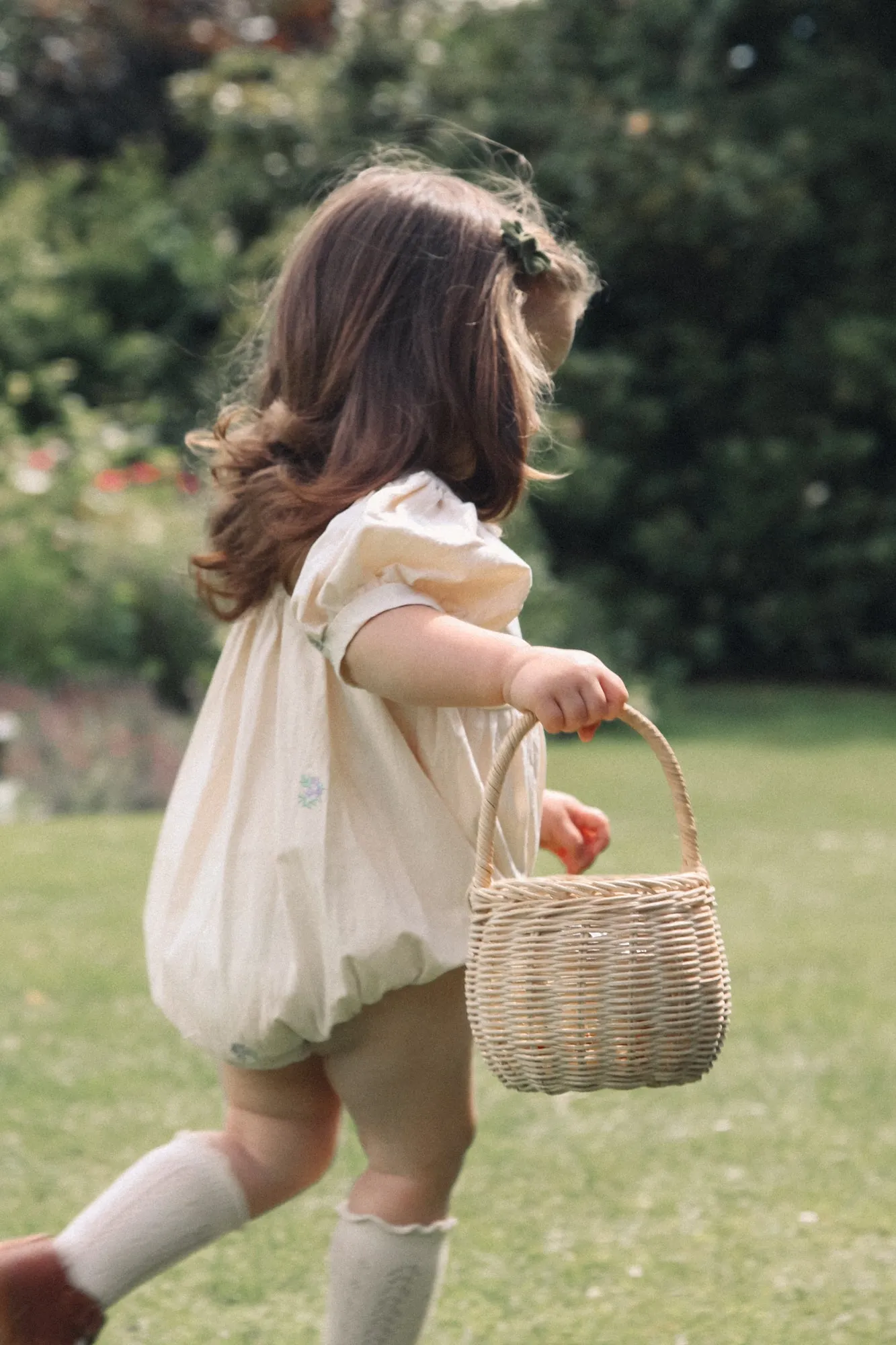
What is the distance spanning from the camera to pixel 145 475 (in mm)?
8578

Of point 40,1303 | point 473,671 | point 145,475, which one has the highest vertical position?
point 473,671

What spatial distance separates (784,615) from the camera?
39.6 ft

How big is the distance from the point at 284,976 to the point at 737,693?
10174 millimetres

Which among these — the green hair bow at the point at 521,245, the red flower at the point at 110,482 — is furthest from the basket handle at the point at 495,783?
the red flower at the point at 110,482

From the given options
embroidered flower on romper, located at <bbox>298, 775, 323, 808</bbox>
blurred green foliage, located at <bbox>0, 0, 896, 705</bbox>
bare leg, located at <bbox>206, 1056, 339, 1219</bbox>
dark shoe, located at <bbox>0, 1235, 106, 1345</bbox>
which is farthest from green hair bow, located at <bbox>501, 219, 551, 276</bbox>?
blurred green foliage, located at <bbox>0, 0, 896, 705</bbox>

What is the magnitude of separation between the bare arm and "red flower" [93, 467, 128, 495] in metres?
6.70

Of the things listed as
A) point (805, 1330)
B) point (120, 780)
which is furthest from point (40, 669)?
point (805, 1330)

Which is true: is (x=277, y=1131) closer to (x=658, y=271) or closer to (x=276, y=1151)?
(x=276, y=1151)

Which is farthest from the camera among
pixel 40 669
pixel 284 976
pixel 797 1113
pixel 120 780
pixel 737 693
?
pixel 737 693

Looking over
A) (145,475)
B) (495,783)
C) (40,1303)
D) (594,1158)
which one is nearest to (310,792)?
(495,783)

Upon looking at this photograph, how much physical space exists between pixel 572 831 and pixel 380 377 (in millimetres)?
641

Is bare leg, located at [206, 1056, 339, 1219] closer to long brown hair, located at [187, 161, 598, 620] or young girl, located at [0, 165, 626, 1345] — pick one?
young girl, located at [0, 165, 626, 1345]

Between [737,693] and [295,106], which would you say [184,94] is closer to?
[295,106]

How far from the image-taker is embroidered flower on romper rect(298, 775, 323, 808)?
1770mm
